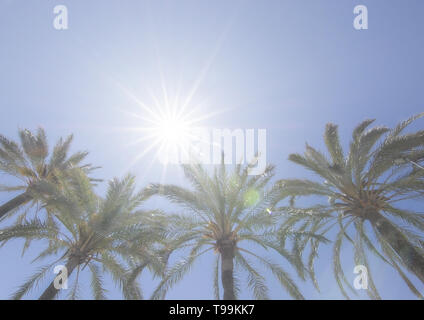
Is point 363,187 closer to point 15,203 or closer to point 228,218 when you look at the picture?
point 228,218

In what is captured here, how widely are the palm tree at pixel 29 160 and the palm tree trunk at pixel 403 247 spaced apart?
12886 millimetres

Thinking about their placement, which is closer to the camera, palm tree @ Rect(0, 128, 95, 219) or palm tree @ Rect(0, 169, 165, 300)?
palm tree @ Rect(0, 169, 165, 300)

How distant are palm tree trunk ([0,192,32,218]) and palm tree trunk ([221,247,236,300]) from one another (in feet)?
33.4

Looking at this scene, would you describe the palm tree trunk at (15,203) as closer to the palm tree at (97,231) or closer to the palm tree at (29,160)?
the palm tree at (29,160)

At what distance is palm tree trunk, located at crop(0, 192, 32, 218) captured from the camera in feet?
40.8

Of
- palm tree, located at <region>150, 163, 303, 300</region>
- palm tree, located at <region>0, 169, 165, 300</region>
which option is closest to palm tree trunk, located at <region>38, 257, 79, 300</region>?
palm tree, located at <region>0, 169, 165, 300</region>

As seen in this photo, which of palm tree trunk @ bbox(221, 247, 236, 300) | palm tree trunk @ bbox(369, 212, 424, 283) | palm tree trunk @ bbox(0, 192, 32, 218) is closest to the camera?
palm tree trunk @ bbox(369, 212, 424, 283)

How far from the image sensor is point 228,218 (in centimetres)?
1051

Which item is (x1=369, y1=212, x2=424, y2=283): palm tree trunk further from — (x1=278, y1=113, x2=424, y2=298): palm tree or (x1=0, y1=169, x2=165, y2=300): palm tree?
(x1=0, y1=169, x2=165, y2=300): palm tree

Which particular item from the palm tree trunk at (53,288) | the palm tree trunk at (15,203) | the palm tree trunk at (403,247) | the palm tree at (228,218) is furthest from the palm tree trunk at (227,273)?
the palm tree trunk at (15,203)
